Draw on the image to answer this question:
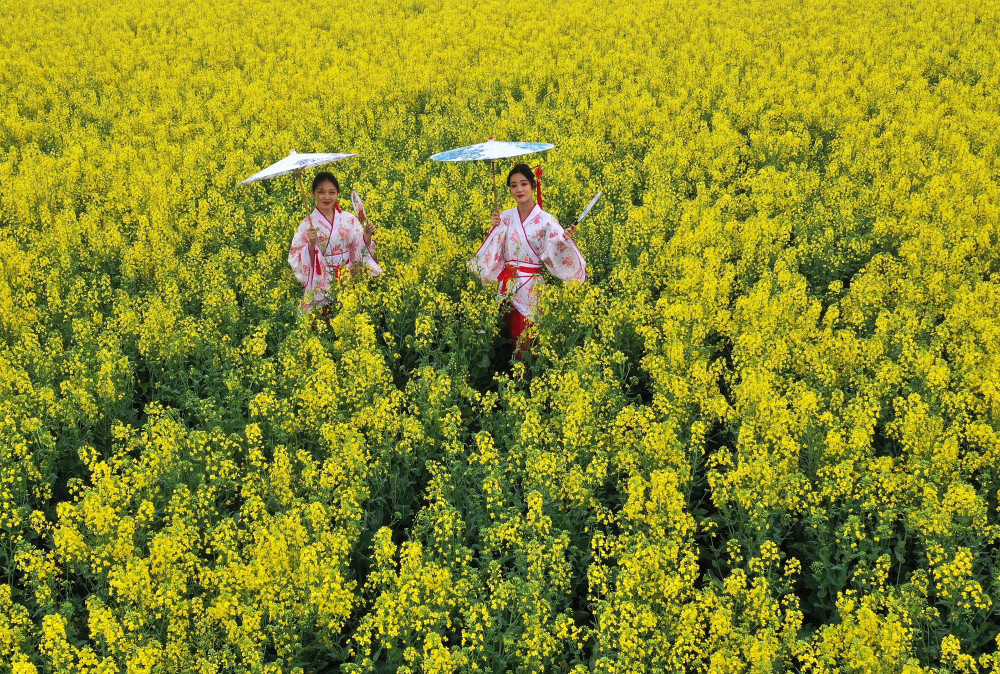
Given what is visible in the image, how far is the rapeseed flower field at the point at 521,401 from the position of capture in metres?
4.83

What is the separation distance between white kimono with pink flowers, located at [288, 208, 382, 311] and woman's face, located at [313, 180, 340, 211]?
0.44 ft

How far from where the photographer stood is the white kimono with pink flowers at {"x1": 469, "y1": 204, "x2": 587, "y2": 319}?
8180mm

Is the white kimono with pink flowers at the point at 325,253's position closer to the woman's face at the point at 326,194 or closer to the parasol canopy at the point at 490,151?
the woman's face at the point at 326,194

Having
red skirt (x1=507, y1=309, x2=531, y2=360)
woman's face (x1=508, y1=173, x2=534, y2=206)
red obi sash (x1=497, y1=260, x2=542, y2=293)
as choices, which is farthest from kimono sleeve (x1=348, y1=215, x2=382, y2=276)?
woman's face (x1=508, y1=173, x2=534, y2=206)

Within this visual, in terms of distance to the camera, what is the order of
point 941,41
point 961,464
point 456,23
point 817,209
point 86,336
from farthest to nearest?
point 456,23, point 941,41, point 817,209, point 86,336, point 961,464

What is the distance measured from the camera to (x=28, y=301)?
27.6 ft

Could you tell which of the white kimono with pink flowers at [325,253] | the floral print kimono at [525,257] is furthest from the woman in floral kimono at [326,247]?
the floral print kimono at [525,257]

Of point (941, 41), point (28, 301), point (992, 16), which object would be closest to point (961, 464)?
point (28, 301)

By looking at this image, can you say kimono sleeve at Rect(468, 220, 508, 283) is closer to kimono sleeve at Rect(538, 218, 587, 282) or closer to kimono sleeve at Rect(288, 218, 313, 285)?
kimono sleeve at Rect(538, 218, 587, 282)

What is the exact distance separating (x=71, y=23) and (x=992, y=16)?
21.3 meters

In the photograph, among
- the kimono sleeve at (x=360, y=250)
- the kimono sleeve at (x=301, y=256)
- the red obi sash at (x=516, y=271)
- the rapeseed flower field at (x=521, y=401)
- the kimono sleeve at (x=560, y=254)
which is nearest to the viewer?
the rapeseed flower field at (x=521, y=401)

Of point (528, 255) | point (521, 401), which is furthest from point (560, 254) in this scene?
point (521, 401)

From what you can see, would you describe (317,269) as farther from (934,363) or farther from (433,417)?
(934,363)

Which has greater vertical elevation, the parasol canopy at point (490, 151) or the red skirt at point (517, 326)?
the parasol canopy at point (490, 151)
